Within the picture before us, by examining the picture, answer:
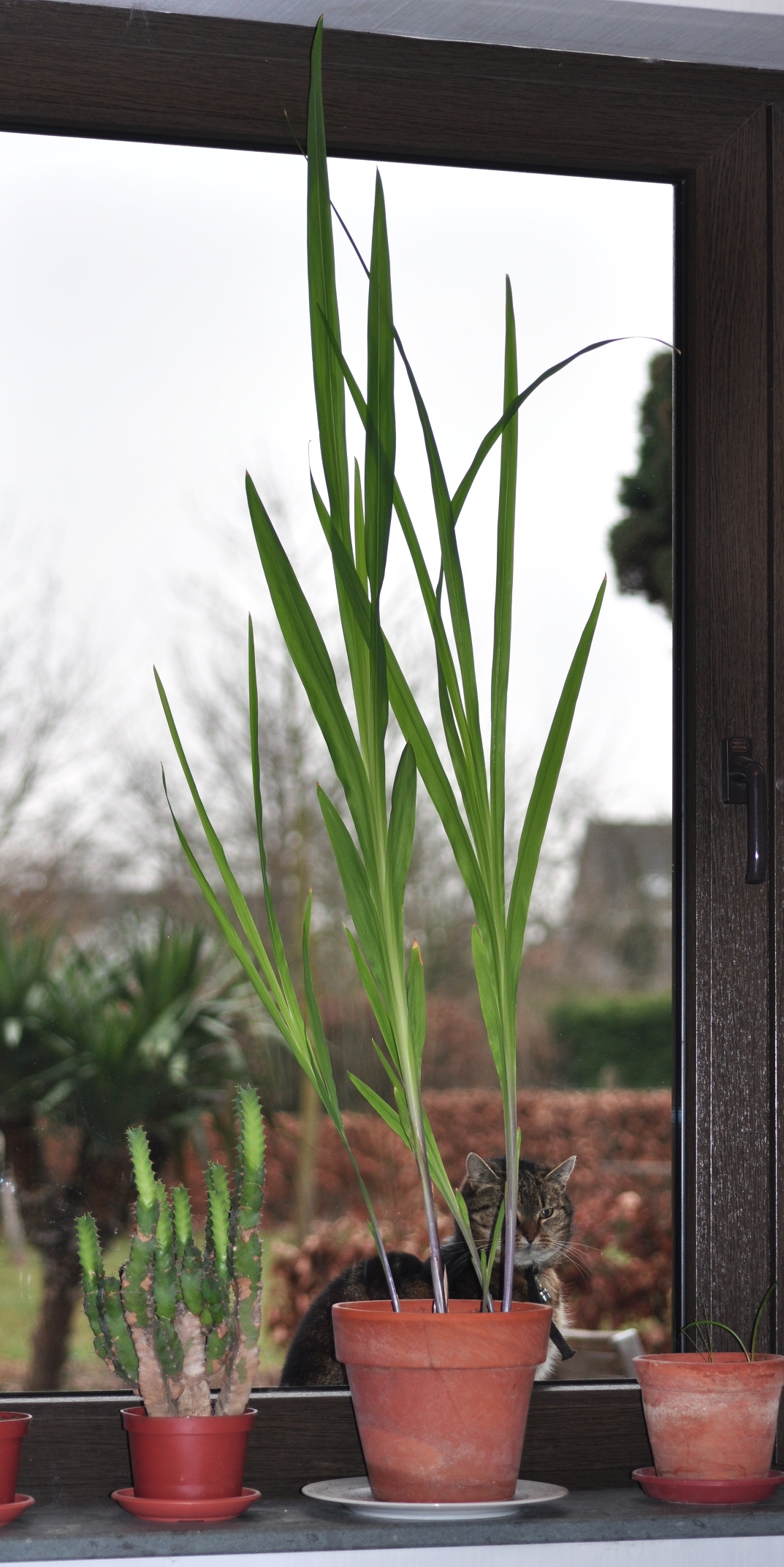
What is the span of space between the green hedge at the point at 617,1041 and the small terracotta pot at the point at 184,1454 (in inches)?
19.9

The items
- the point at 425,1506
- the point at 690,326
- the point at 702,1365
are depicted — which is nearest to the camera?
the point at 425,1506

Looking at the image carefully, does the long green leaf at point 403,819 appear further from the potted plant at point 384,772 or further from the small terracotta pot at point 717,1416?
the small terracotta pot at point 717,1416

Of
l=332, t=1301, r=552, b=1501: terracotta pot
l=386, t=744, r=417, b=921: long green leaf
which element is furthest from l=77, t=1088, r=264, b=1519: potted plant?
l=386, t=744, r=417, b=921: long green leaf

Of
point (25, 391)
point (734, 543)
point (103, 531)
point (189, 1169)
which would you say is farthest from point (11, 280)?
point (189, 1169)

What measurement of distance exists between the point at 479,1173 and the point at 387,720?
0.51m

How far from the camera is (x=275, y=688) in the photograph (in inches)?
59.6

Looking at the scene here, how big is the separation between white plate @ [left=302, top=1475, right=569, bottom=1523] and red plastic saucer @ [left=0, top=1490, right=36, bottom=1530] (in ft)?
0.81

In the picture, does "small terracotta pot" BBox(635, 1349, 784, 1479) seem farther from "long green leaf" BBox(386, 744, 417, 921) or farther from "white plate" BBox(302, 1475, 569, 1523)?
"long green leaf" BBox(386, 744, 417, 921)

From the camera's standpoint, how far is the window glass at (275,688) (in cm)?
144

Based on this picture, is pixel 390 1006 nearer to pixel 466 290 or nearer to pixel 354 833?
pixel 354 833

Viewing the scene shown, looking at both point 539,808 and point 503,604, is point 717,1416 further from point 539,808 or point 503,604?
point 503,604

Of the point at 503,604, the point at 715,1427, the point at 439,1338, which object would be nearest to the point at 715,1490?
the point at 715,1427

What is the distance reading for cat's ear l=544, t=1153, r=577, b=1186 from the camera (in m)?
1.49

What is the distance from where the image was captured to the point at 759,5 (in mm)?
1492
